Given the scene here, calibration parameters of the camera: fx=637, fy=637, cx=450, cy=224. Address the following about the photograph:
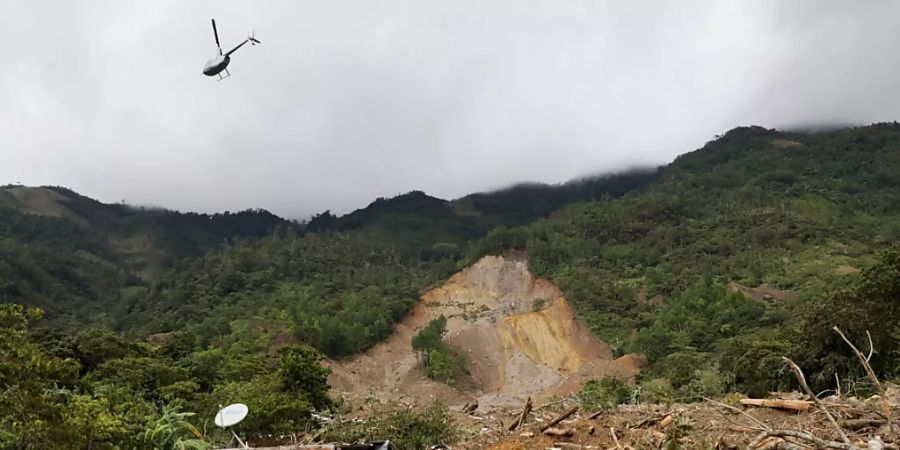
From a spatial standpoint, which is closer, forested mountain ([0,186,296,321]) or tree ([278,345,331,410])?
tree ([278,345,331,410])

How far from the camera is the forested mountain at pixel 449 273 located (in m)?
16.8

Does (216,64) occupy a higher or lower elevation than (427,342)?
higher

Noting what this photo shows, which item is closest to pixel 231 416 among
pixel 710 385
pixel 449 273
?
pixel 710 385

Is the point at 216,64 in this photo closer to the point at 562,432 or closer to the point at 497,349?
the point at 562,432

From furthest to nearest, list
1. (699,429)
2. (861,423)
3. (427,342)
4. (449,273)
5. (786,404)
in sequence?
(449,273)
(427,342)
(786,404)
(699,429)
(861,423)

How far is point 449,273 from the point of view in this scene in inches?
2132

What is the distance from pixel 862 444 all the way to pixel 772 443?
0.98m

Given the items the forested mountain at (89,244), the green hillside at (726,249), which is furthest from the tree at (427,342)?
the forested mountain at (89,244)

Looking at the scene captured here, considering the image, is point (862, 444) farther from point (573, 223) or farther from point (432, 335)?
point (573, 223)

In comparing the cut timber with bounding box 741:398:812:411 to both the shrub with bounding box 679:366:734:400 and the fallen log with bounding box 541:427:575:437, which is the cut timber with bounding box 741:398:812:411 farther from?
the shrub with bounding box 679:366:734:400

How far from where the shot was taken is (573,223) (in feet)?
202

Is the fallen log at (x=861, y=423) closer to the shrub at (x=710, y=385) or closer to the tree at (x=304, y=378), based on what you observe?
the tree at (x=304, y=378)

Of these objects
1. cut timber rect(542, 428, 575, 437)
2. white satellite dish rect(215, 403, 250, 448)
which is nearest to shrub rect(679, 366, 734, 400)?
cut timber rect(542, 428, 575, 437)

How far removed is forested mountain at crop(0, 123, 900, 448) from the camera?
16.8 m
